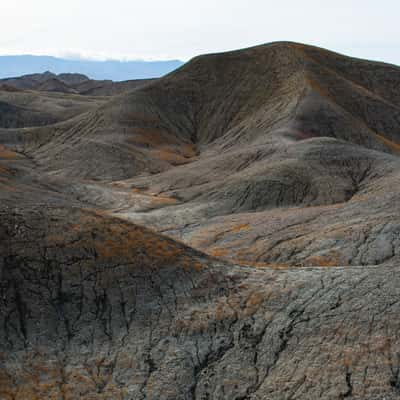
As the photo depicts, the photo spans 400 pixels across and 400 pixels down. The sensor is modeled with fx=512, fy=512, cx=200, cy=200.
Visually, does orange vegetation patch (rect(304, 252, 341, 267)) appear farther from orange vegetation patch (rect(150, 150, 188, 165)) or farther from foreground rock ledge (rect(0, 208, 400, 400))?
orange vegetation patch (rect(150, 150, 188, 165))

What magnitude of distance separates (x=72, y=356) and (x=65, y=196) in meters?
39.2

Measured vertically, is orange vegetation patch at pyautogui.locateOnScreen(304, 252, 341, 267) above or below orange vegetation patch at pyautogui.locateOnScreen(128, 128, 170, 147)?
below

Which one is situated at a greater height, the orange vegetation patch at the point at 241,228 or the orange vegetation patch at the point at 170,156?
the orange vegetation patch at the point at 170,156

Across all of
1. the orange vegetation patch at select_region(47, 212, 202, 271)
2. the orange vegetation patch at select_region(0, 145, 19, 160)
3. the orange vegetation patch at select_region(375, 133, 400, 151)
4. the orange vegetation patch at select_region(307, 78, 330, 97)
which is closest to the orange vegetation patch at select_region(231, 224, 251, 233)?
the orange vegetation patch at select_region(47, 212, 202, 271)

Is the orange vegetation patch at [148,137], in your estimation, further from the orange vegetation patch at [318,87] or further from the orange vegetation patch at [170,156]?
the orange vegetation patch at [318,87]

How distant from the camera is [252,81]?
104 metres

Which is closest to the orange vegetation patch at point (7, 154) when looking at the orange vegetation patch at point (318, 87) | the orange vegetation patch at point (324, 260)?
the orange vegetation patch at point (318, 87)

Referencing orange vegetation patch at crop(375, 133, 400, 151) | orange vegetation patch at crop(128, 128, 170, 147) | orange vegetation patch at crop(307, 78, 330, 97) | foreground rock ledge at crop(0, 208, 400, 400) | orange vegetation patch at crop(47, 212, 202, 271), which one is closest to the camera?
foreground rock ledge at crop(0, 208, 400, 400)

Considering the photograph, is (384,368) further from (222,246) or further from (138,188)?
(138,188)

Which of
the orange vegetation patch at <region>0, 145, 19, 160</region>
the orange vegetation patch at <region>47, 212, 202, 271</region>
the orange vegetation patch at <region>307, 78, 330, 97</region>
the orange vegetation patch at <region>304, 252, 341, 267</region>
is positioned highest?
the orange vegetation patch at <region>307, 78, 330, 97</region>

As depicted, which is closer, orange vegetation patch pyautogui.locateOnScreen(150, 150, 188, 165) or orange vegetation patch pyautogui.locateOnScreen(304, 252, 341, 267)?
orange vegetation patch pyautogui.locateOnScreen(304, 252, 341, 267)

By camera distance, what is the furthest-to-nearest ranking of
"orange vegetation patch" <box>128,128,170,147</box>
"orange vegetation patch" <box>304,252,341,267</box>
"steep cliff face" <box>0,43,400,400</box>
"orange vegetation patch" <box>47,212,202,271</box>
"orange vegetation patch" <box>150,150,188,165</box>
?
"orange vegetation patch" <box>128,128,170,147</box>
"orange vegetation patch" <box>150,150,188,165</box>
"orange vegetation patch" <box>304,252,341,267</box>
"orange vegetation patch" <box>47,212,202,271</box>
"steep cliff face" <box>0,43,400,400</box>

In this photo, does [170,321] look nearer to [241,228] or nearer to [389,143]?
[241,228]

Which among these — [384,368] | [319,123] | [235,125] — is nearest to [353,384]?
[384,368]
